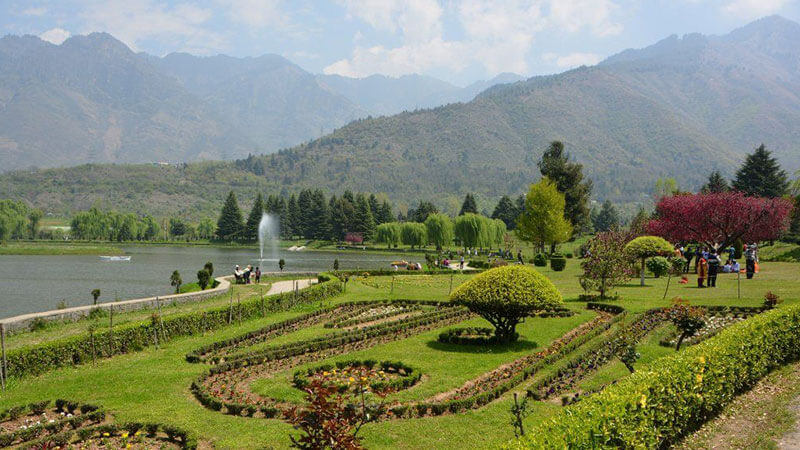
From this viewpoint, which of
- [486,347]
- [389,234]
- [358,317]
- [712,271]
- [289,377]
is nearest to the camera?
[289,377]

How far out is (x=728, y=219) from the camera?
3812 cm

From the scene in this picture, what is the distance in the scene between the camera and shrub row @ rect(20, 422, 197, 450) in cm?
1001

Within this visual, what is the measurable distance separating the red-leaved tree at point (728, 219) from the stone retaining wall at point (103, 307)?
107 ft

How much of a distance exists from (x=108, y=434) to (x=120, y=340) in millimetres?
7898

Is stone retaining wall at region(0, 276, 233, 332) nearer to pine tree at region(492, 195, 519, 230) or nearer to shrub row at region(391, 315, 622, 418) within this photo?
shrub row at region(391, 315, 622, 418)

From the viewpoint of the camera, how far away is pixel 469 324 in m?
21.6

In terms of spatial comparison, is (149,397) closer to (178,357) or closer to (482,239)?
(178,357)

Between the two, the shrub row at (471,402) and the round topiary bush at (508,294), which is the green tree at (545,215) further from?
the shrub row at (471,402)

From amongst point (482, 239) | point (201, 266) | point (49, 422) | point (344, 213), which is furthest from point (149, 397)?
point (344, 213)

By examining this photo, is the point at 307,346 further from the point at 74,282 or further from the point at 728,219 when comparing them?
the point at 74,282

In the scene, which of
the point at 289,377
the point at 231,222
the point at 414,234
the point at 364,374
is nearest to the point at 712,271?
the point at 364,374

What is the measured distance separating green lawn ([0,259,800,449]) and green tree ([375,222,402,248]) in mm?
74797

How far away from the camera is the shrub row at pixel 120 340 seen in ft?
49.3

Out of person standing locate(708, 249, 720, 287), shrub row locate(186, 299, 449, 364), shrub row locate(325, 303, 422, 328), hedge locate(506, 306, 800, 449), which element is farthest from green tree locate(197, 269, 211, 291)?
person standing locate(708, 249, 720, 287)
